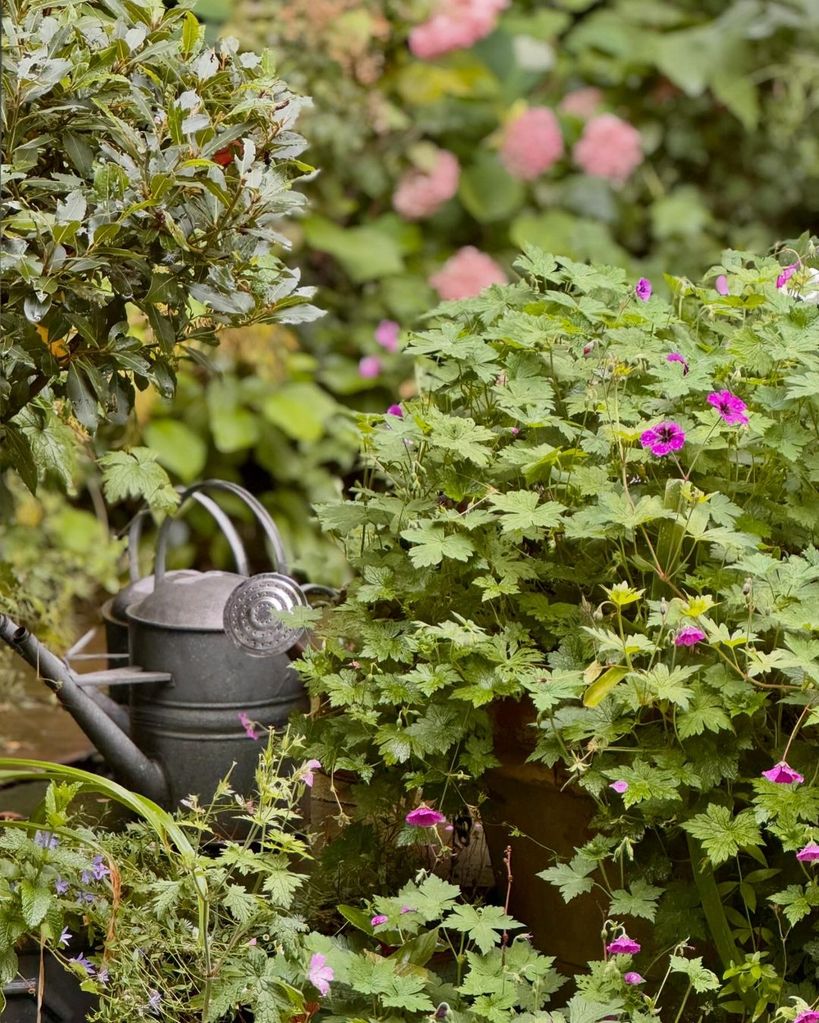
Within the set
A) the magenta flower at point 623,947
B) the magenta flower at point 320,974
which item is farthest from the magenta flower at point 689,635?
the magenta flower at point 320,974

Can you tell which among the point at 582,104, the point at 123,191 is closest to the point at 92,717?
the point at 123,191

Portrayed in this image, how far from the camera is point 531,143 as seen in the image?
434 centimetres

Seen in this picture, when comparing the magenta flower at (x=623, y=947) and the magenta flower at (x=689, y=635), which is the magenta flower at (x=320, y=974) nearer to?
the magenta flower at (x=623, y=947)

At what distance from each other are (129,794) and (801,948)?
666mm

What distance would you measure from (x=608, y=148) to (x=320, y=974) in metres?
3.52

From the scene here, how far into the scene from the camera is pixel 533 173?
438cm

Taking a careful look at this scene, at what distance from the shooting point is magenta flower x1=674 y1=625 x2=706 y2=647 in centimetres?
125

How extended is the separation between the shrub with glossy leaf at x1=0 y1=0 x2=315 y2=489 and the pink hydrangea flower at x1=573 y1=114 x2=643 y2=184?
10.1 ft

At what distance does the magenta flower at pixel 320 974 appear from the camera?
1.26 metres

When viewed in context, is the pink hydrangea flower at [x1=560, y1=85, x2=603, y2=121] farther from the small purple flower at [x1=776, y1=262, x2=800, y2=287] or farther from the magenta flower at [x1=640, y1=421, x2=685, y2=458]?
the magenta flower at [x1=640, y1=421, x2=685, y2=458]

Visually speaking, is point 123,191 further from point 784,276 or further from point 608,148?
point 608,148

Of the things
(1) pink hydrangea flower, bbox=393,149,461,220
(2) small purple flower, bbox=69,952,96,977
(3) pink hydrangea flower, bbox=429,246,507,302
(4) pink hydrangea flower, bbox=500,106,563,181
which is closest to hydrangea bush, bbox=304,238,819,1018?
(2) small purple flower, bbox=69,952,96,977

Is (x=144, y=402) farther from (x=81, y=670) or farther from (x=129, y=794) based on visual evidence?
(x=129, y=794)

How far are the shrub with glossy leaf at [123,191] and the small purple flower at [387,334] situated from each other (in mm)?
2289
